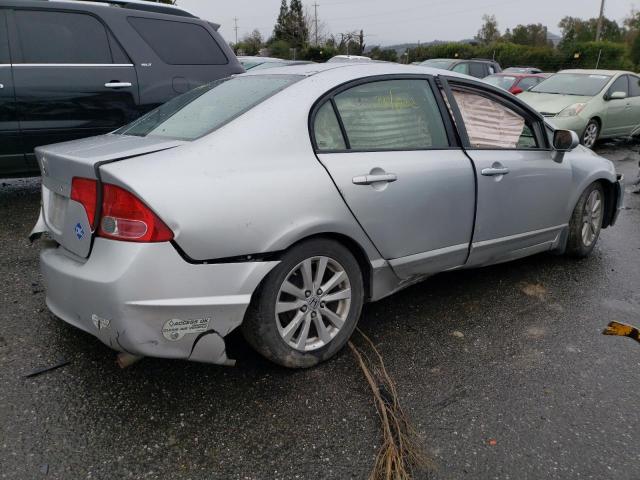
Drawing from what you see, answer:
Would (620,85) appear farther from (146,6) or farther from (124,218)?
(124,218)

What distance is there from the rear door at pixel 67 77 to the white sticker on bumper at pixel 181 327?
358 centimetres

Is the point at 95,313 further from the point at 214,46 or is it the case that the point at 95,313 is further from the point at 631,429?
the point at 214,46

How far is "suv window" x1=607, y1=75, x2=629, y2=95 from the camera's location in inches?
431

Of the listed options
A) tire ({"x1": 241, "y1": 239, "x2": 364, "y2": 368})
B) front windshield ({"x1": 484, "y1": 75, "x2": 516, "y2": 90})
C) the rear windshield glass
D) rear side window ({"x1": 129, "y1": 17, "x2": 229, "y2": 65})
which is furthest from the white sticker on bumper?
front windshield ({"x1": 484, "y1": 75, "x2": 516, "y2": 90})

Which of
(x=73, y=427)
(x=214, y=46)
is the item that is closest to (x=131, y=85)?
(x=214, y=46)

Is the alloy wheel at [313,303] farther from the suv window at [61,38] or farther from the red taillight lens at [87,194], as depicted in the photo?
the suv window at [61,38]

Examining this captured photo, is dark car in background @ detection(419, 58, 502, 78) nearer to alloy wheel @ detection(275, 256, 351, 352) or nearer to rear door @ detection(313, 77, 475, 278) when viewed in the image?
rear door @ detection(313, 77, 475, 278)

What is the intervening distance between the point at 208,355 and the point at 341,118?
4.54 ft

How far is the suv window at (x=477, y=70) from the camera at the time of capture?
53.8ft

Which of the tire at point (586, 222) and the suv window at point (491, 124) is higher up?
the suv window at point (491, 124)

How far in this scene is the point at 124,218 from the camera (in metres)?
2.26

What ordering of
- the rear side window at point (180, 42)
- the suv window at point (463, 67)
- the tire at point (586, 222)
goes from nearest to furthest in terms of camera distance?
the tire at point (586, 222)
the rear side window at point (180, 42)
the suv window at point (463, 67)

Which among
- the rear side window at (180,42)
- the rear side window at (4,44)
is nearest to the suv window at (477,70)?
the rear side window at (180,42)

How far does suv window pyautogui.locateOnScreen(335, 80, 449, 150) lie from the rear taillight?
1154 millimetres
